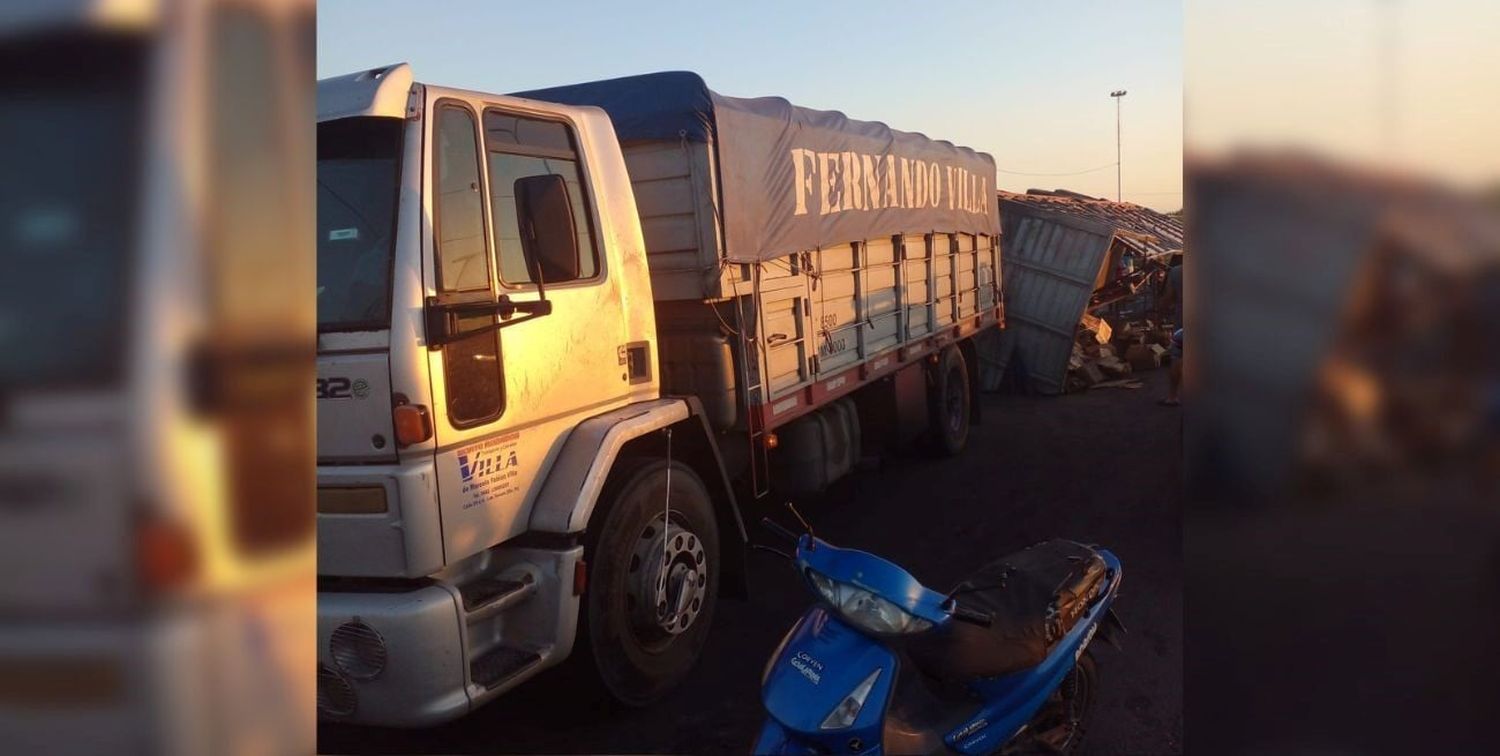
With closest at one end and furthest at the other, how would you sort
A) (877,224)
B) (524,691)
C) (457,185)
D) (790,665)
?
(790,665) < (457,185) < (524,691) < (877,224)

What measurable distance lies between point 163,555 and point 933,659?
89.6 inches

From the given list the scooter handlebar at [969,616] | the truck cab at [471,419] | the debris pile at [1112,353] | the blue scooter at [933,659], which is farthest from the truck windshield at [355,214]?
the debris pile at [1112,353]

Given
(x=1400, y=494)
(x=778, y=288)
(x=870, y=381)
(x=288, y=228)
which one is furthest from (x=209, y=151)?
(x=870, y=381)

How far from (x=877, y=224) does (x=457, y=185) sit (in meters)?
3.81

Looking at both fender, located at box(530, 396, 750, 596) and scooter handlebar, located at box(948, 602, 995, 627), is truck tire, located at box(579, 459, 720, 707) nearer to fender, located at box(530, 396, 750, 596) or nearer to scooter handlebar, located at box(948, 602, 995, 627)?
fender, located at box(530, 396, 750, 596)

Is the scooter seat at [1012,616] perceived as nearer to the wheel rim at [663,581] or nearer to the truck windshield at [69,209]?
the wheel rim at [663,581]

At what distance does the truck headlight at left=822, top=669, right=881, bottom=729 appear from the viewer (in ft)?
9.22

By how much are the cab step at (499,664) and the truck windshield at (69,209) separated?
1.80 m

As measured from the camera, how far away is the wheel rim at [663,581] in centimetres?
388

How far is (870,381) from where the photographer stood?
6.70 metres

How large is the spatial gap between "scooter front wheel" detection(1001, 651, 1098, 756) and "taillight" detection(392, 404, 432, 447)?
213 centimetres

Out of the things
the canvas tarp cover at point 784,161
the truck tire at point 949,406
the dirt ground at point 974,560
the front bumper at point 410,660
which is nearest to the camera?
the front bumper at point 410,660

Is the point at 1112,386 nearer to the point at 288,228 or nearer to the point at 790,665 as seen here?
the point at 790,665

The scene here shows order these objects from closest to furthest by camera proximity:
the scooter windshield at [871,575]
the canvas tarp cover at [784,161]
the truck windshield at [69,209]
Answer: the truck windshield at [69,209] → the scooter windshield at [871,575] → the canvas tarp cover at [784,161]
